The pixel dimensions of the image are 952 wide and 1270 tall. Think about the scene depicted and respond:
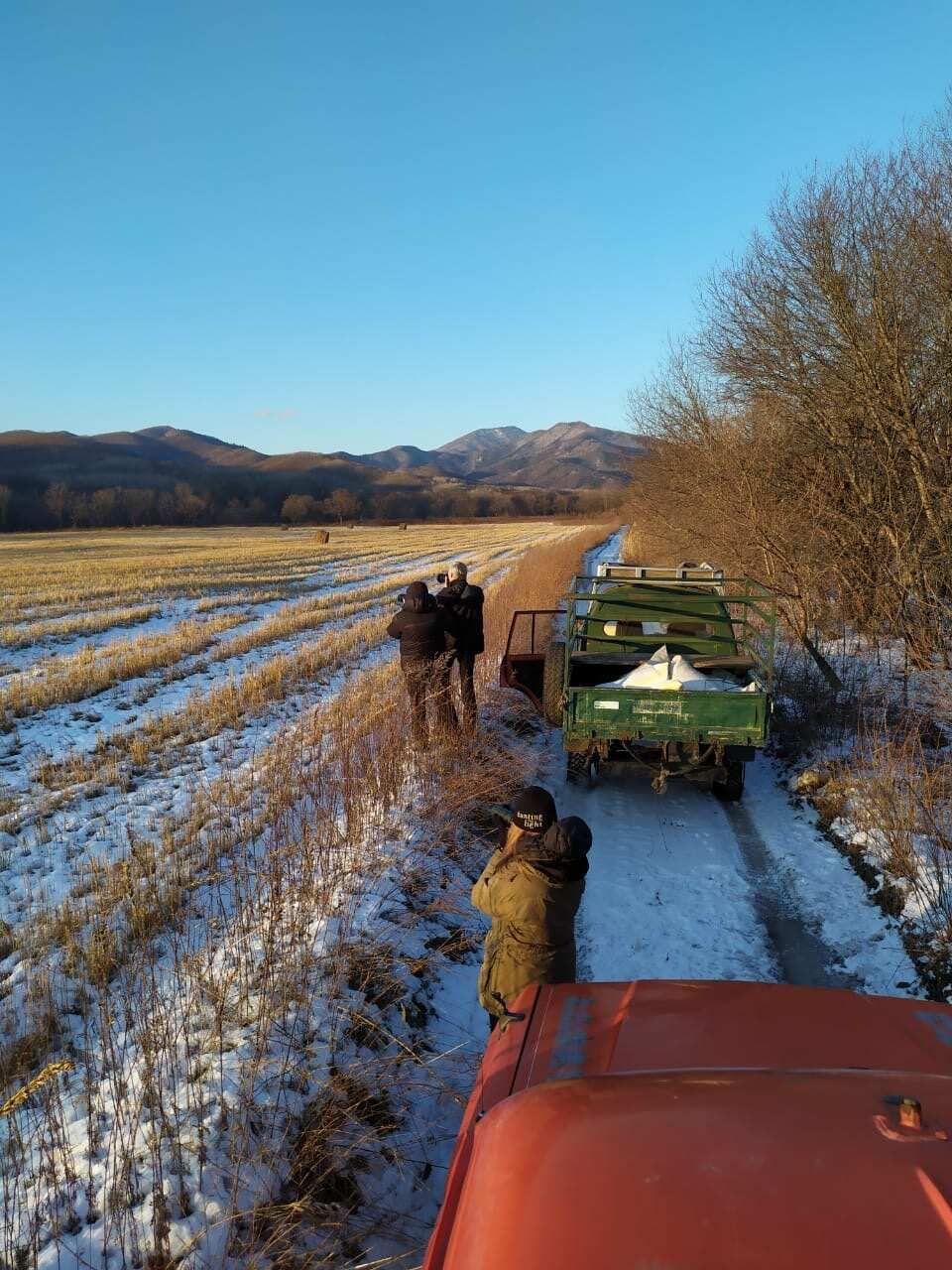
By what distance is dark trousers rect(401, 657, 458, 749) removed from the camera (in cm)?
802

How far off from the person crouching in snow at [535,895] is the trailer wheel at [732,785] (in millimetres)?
4342

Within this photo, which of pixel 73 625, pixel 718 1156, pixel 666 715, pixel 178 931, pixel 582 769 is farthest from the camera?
pixel 73 625

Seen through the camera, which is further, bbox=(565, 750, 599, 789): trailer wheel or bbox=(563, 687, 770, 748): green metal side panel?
bbox=(565, 750, 599, 789): trailer wheel

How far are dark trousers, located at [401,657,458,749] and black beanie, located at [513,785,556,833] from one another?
178 inches

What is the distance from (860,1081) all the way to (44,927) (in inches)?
192

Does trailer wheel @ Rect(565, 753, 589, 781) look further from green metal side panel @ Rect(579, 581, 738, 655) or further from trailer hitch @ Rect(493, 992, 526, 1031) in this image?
trailer hitch @ Rect(493, 992, 526, 1031)

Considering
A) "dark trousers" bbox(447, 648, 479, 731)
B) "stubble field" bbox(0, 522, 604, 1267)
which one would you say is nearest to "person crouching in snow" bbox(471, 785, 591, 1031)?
"stubble field" bbox(0, 522, 604, 1267)

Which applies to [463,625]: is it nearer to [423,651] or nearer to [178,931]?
[423,651]

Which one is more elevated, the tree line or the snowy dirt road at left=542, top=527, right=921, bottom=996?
the tree line

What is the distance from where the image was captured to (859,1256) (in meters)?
1.45

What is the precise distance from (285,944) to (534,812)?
1777 mm

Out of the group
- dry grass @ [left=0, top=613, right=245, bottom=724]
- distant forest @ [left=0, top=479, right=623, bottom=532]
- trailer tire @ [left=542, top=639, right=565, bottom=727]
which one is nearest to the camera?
trailer tire @ [left=542, top=639, right=565, bottom=727]

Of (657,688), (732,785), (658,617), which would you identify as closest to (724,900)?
(732,785)

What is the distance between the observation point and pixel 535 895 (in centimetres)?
344
